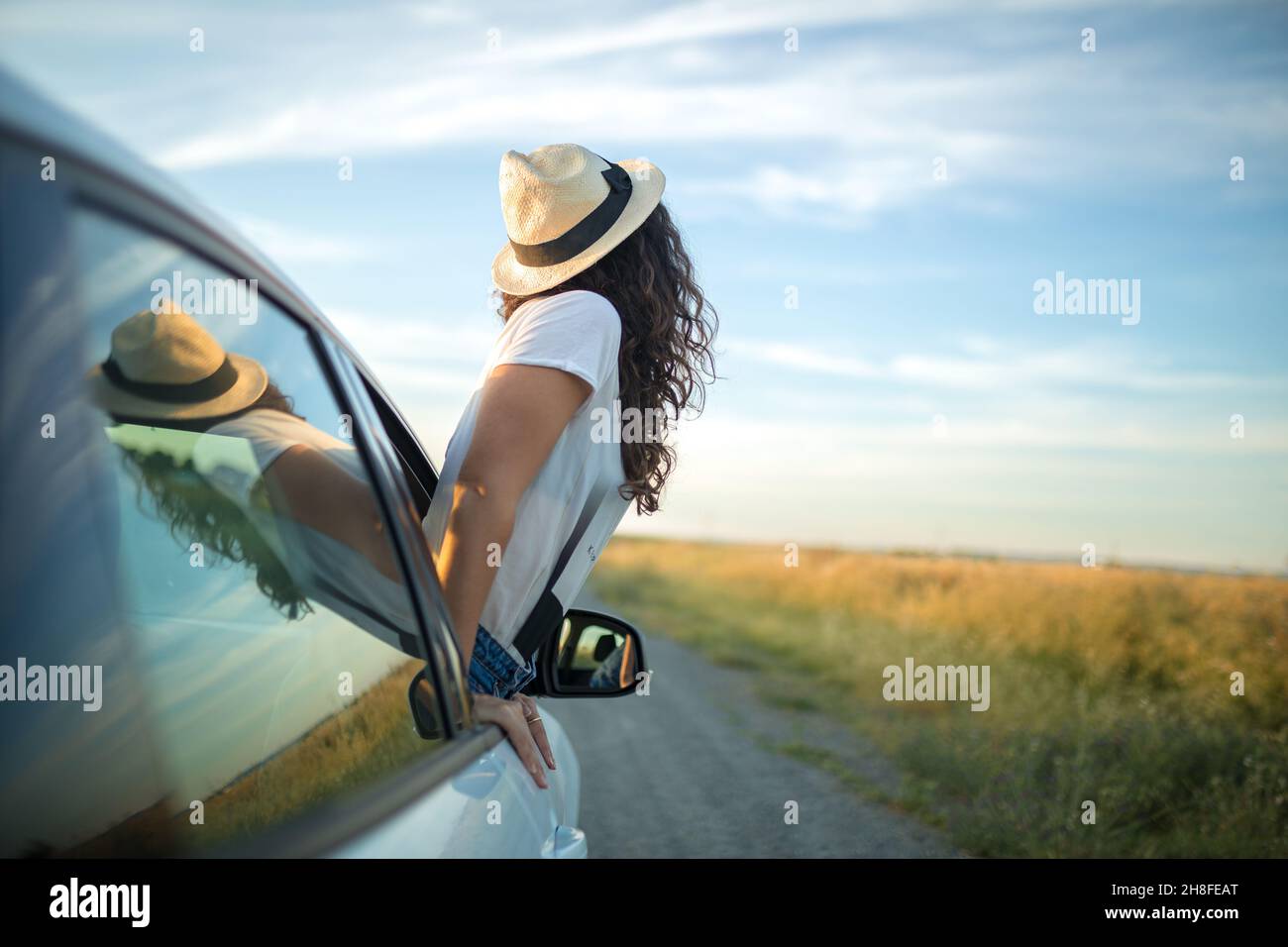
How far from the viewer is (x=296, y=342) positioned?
162cm

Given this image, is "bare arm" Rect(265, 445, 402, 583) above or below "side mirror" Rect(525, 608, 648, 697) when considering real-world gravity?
above

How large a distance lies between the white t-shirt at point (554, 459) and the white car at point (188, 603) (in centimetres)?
25

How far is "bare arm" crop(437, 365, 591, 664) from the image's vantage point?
1.88 metres

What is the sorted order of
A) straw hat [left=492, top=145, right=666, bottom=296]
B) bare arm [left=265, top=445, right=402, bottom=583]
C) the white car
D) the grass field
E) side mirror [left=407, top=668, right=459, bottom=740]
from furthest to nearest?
the grass field, straw hat [left=492, top=145, right=666, bottom=296], side mirror [left=407, top=668, right=459, bottom=740], bare arm [left=265, top=445, right=402, bottom=583], the white car

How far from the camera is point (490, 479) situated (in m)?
1.88

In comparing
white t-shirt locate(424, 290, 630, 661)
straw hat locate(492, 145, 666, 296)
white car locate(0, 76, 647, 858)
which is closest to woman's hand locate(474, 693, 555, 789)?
white car locate(0, 76, 647, 858)

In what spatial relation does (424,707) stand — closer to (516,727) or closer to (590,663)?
(516,727)

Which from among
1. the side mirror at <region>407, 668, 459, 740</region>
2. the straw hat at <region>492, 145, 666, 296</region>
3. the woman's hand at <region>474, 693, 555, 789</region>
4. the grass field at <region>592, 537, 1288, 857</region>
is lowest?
the grass field at <region>592, 537, 1288, 857</region>

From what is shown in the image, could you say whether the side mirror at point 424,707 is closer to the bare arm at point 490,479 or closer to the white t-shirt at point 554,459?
the bare arm at point 490,479

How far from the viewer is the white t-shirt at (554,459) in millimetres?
2018

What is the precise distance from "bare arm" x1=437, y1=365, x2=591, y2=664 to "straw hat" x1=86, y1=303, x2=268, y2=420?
504 millimetres

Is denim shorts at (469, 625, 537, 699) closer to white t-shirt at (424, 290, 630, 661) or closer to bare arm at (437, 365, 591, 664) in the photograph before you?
white t-shirt at (424, 290, 630, 661)
